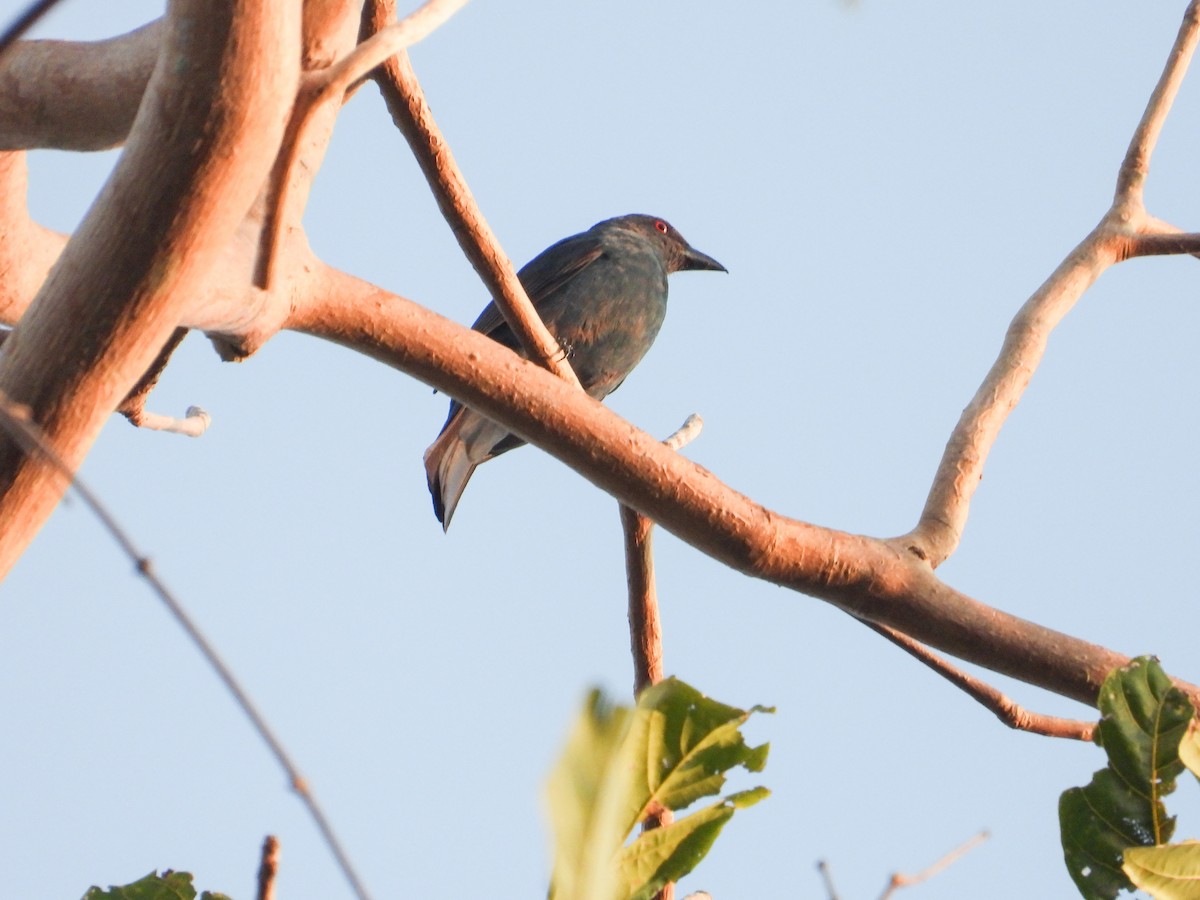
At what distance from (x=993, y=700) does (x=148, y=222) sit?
215 centimetres

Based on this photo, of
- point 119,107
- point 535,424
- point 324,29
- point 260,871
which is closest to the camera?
point 260,871

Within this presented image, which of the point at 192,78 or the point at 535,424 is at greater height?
the point at 535,424

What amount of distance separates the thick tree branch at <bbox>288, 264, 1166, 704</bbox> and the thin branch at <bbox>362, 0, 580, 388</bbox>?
0.41m

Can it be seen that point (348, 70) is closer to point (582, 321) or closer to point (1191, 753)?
point (1191, 753)

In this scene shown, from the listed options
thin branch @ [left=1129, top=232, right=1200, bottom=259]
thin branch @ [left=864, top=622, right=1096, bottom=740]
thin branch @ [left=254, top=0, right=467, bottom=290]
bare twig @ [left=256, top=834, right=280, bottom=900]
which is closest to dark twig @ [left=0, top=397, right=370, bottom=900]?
bare twig @ [left=256, top=834, right=280, bottom=900]

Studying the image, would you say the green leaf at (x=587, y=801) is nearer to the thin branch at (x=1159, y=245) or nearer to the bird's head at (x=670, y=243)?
the thin branch at (x=1159, y=245)

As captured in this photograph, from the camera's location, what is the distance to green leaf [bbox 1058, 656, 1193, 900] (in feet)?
5.39

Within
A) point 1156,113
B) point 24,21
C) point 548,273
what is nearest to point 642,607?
point 1156,113

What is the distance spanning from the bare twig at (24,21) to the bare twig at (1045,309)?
2503 mm

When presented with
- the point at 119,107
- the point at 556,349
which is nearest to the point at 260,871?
the point at 119,107

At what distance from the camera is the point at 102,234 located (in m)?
1.48

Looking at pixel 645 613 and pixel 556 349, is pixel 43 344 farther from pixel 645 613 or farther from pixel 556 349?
pixel 645 613

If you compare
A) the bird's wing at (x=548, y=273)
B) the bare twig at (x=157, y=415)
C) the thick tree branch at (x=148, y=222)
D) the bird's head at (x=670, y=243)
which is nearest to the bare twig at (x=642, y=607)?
the bare twig at (x=157, y=415)

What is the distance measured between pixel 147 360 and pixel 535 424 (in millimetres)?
1021
